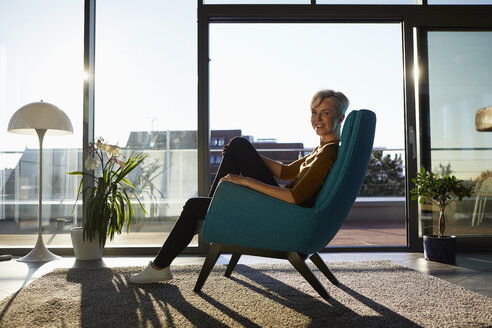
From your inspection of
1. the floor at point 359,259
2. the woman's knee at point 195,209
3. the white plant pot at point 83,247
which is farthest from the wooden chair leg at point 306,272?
the white plant pot at point 83,247

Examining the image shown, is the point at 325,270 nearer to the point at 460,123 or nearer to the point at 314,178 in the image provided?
the point at 314,178

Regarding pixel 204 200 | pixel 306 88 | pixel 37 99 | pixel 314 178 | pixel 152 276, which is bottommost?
pixel 152 276

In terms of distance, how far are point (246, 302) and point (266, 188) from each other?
0.51m

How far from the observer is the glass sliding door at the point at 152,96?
12.4ft

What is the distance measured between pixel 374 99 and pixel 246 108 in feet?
8.07

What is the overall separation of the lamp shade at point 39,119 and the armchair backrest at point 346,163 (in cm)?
229

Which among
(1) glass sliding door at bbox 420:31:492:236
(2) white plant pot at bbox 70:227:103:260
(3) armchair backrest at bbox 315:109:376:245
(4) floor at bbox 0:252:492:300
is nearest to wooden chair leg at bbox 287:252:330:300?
(3) armchair backrest at bbox 315:109:376:245

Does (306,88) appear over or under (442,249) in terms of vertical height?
over

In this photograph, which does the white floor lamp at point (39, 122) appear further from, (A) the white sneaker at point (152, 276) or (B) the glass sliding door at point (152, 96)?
(A) the white sneaker at point (152, 276)

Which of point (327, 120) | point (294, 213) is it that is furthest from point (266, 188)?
point (327, 120)

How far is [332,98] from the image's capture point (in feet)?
6.85

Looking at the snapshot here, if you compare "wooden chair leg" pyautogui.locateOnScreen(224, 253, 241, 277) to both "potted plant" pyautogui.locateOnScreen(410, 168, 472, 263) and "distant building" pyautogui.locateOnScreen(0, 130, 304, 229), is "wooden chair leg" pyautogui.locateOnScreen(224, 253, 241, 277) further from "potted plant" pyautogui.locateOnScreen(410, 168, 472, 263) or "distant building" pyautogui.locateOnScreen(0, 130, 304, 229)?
"potted plant" pyautogui.locateOnScreen(410, 168, 472, 263)

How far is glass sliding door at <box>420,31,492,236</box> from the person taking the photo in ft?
12.1

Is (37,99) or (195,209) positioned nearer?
(195,209)
